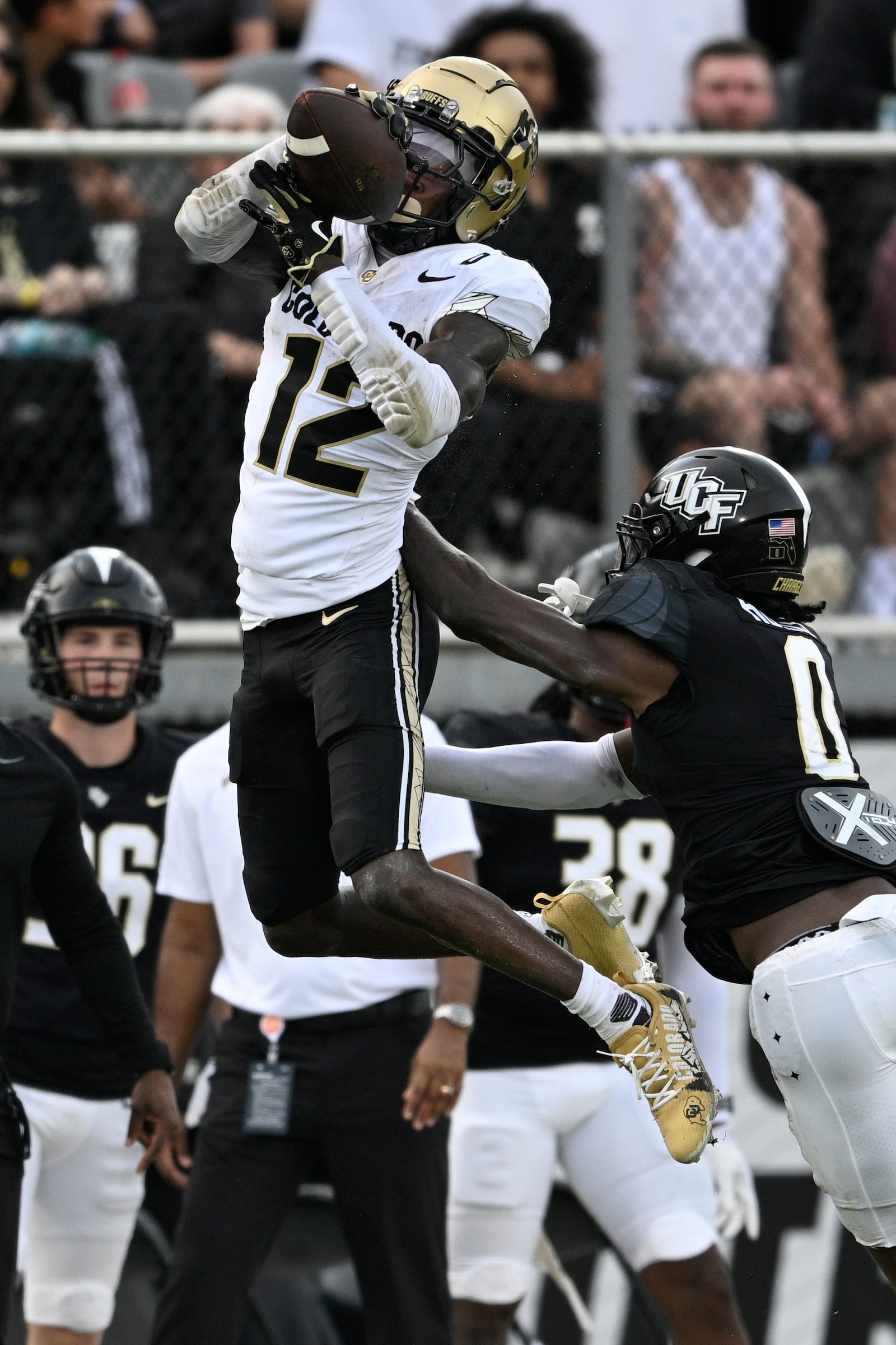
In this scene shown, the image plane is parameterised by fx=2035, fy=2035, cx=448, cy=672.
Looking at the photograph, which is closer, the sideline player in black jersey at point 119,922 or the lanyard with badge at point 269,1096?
the lanyard with badge at point 269,1096

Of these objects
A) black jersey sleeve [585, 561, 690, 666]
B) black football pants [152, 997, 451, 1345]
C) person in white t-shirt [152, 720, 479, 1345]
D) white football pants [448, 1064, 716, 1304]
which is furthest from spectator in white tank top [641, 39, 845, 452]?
black jersey sleeve [585, 561, 690, 666]

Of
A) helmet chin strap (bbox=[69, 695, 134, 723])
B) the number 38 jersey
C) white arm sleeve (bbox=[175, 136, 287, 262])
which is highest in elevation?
white arm sleeve (bbox=[175, 136, 287, 262])

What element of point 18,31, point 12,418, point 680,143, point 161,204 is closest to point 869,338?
point 680,143

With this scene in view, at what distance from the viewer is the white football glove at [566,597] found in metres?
4.32

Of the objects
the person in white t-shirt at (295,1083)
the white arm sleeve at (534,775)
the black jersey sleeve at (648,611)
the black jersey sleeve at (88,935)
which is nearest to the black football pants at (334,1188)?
the person in white t-shirt at (295,1083)

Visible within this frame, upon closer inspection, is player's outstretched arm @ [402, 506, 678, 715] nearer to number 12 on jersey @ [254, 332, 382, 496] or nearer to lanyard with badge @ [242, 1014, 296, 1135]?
number 12 on jersey @ [254, 332, 382, 496]

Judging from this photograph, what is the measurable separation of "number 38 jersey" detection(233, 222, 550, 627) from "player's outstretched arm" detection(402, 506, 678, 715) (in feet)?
0.36

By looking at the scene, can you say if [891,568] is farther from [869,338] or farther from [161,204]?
→ [161,204]

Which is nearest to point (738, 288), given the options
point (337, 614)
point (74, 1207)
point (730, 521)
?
point (730, 521)

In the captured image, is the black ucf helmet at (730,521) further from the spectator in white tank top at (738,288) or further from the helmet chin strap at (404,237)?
the spectator in white tank top at (738,288)

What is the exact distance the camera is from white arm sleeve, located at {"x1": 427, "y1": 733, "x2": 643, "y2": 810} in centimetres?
453

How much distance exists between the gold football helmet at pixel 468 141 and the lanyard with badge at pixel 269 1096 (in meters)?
2.34

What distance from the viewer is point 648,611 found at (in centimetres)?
407

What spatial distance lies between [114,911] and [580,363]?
221 centimetres
